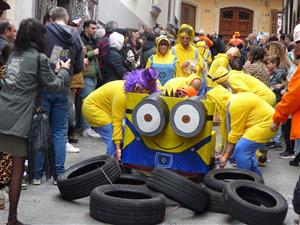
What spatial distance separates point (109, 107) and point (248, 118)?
5.75ft

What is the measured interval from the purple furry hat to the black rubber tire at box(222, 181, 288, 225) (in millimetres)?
1720

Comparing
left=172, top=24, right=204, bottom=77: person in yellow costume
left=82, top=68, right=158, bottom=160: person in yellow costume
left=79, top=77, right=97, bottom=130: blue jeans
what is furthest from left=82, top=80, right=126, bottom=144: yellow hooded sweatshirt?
left=172, top=24, right=204, bottom=77: person in yellow costume

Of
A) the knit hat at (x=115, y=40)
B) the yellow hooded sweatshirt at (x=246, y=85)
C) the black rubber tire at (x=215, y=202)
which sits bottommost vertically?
the black rubber tire at (x=215, y=202)

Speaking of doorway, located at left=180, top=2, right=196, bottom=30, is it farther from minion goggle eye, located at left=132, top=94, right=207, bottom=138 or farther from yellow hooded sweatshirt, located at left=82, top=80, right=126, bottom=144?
minion goggle eye, located at left=132, top=94, right=207, bottom=138

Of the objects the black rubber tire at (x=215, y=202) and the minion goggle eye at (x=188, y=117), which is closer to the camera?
the black rubber tire at (x=215, y=202)

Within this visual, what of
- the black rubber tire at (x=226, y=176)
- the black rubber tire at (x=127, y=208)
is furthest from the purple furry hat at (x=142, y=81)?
the black rubber tire at (x=127, y=208)

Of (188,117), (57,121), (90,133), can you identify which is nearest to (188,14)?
(90,133)

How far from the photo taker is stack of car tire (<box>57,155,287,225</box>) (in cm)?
596

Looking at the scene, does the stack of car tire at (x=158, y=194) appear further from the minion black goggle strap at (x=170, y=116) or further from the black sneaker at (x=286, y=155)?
the black sneaker at (x=286, y=155)

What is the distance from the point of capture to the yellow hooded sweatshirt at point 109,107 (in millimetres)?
7555

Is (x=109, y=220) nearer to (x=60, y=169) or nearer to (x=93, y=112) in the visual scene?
(x=60, y=169)

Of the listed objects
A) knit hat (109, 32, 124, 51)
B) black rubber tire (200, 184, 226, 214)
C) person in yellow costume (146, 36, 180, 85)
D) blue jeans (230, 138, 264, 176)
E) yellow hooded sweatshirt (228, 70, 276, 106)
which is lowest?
black rubber tire (200, 184, 226, 214)

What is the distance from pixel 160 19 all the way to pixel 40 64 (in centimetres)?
2773

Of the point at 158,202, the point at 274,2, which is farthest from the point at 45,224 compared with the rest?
the point at 274,2
